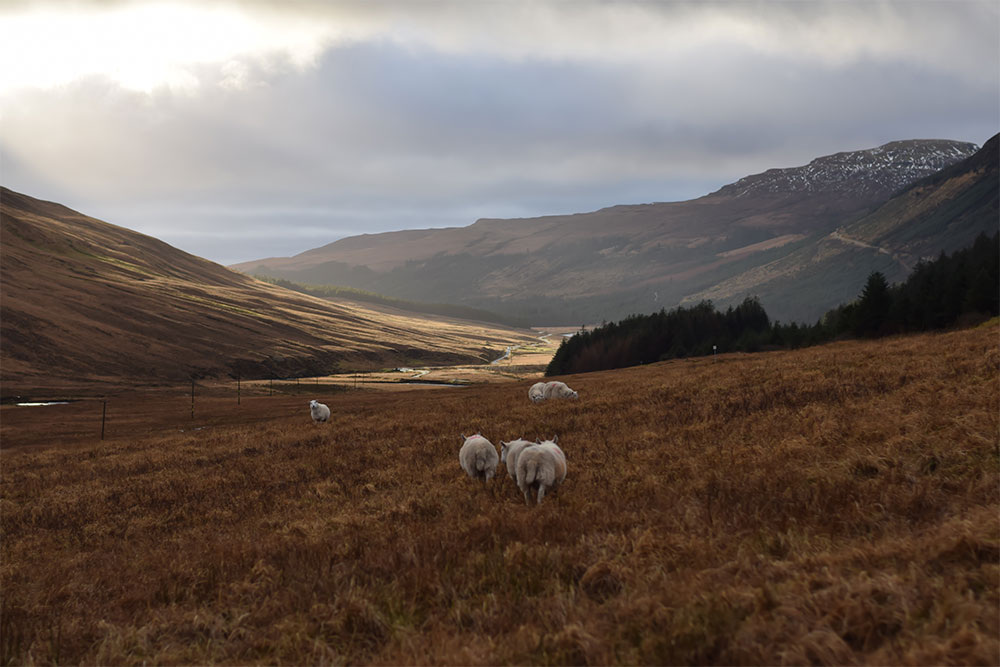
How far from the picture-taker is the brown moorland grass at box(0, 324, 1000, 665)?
5.06 meters

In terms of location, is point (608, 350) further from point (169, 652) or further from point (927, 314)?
point (169, 652)

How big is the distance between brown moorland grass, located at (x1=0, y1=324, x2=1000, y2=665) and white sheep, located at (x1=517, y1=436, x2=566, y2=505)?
0.43 meters

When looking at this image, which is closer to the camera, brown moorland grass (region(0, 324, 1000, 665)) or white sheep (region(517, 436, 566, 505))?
brown moorland grass (region(0, 324, 1000, 665))

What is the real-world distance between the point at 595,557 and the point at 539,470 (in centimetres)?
452

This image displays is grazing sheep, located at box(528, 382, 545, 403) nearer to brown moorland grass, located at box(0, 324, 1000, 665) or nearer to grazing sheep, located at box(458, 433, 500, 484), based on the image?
brown moorland grass, located at box(0, 324, 1000, 665)

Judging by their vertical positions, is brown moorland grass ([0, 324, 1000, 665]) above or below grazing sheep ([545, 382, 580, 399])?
above

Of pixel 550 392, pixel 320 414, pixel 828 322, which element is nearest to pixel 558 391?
pixel 550 392

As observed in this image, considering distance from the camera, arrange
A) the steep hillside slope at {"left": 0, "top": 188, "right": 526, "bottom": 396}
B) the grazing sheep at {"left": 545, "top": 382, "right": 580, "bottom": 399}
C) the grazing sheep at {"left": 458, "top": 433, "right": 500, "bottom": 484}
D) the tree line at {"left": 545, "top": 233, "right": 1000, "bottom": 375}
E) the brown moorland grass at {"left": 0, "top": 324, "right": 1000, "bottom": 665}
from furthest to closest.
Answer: the steep hillside slope at {"left": 0, "top": 188, "right": 526, "bottom": 396} → the tree line at {"left": 545, "top": 233, "right": 1000, "bottom": 375} → the grazing sheep at {"left": 545, "top": 382, "right": 580, "bottom": 399} → the grazing sheep at {"left": 458, "top": 433, "right": 500, "bottom": 484} → the brown moorland grass at {"left": 0, "top": 324, "right": 1000, "bottom": 665}

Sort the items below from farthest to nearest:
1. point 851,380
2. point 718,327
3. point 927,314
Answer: point 718,327 → point 927,314 → point 851,380

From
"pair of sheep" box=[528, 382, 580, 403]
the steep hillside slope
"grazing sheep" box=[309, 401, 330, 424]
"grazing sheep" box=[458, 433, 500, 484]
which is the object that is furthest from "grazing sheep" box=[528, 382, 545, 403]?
the steep hillside slope

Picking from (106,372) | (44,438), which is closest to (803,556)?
(44,438)

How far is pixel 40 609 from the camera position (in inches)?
319

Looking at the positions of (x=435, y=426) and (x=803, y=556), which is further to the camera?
(x=435, y=426)

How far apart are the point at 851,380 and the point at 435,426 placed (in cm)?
1700
